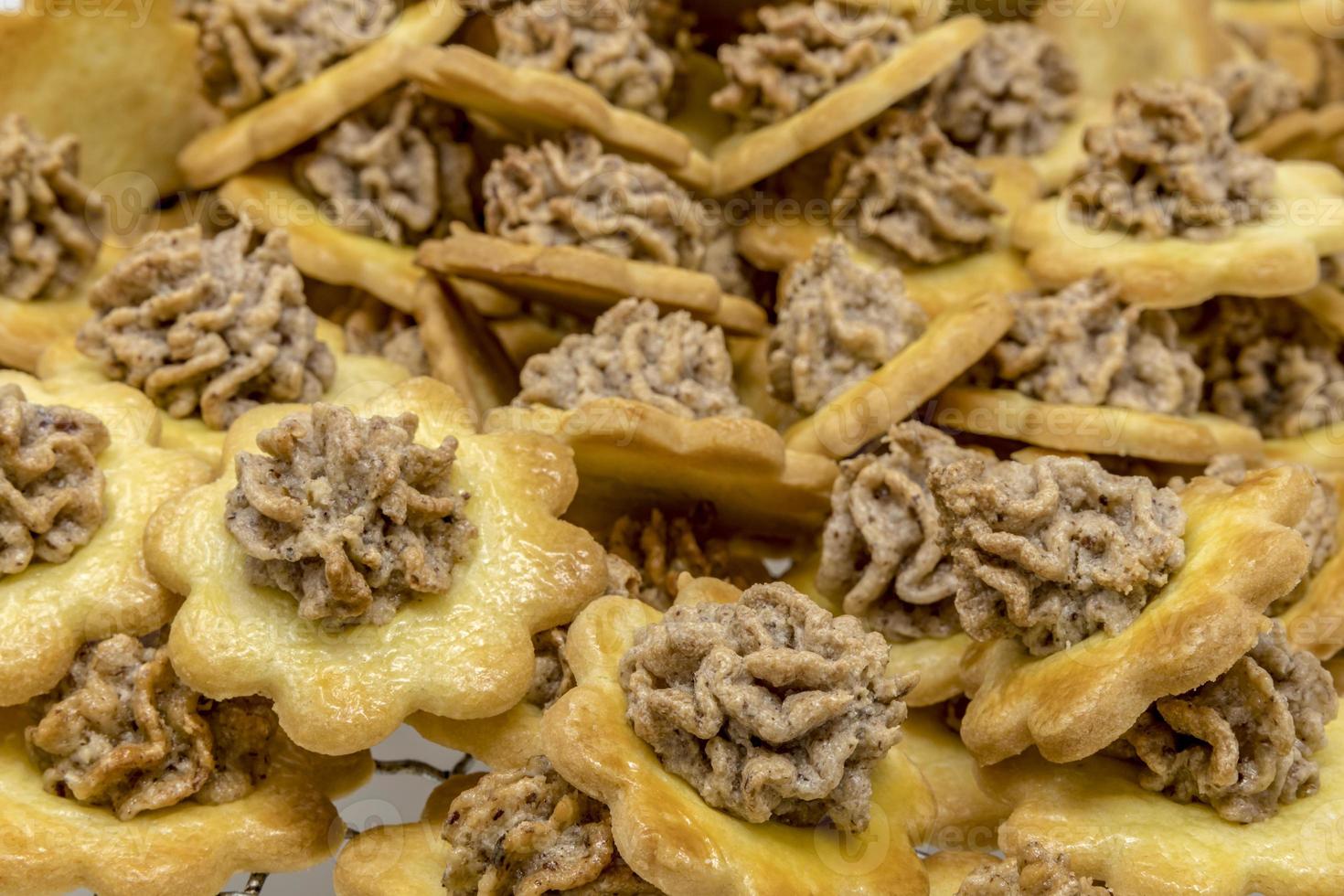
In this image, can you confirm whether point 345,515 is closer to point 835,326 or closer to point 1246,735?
point 835,326

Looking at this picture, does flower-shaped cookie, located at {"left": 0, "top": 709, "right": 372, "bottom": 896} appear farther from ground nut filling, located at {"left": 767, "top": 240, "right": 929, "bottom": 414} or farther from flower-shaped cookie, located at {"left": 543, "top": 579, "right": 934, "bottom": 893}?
ground nut filling, located at {"left": 767, "top": 240, "right": 929, "bottom": 414}

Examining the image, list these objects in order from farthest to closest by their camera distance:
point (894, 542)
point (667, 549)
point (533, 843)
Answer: point (667, 549), point (894, 542), point (533, 843)

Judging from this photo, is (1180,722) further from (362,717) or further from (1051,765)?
(362,717)

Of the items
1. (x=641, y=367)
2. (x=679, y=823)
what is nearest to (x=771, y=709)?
(x=679, y=823)

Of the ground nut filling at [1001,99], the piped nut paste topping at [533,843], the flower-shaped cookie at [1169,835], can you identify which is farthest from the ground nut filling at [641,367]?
the ground nut filling at [1001,99]

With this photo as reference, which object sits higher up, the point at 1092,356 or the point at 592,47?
the point at 592,47

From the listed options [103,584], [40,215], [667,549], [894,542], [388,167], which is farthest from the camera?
[388,167]

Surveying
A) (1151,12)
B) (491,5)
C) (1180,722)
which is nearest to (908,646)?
(1180,722)

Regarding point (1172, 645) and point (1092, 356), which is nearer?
point (1172, 645)

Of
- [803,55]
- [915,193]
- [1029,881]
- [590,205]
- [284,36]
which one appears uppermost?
[284,36]

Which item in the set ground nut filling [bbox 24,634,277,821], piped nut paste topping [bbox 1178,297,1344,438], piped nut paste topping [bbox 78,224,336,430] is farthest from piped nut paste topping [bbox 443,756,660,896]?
piped nut paste topping [bbox 1178,297,1344,438]
